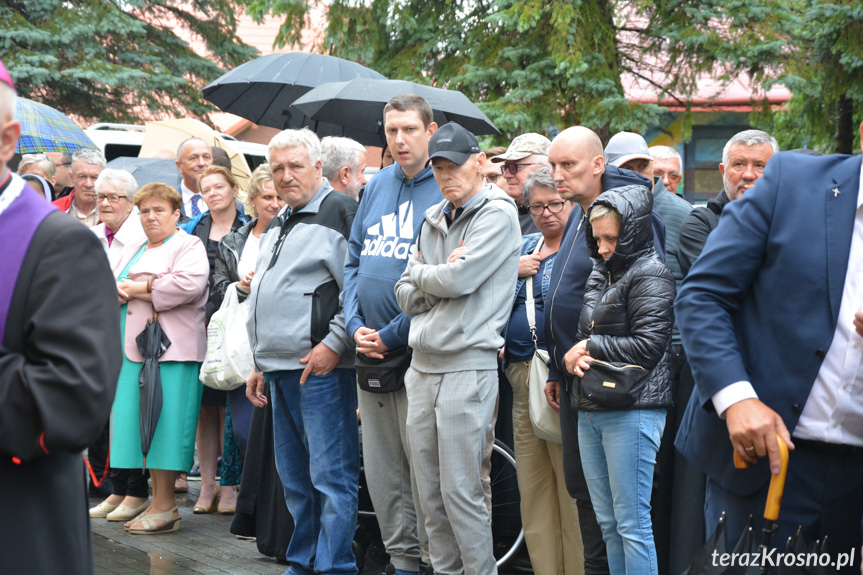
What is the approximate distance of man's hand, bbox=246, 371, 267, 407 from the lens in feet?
18.8

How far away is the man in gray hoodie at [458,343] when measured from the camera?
4566 mm

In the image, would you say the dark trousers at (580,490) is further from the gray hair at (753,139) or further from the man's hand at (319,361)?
the gray hair at (753,139)

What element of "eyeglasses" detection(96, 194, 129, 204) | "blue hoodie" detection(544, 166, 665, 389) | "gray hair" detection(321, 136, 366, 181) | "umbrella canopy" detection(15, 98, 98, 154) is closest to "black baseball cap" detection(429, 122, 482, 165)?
"blue hoodie" detection(544, 166, 665, 389)

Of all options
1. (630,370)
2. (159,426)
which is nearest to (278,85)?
(159,426)

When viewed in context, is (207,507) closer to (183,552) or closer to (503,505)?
(183,552)

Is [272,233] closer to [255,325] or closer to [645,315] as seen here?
[255,325]

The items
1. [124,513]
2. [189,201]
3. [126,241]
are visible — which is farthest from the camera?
[189,201]

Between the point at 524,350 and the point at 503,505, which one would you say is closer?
the point at 524,350

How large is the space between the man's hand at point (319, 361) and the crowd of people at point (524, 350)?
11 mm

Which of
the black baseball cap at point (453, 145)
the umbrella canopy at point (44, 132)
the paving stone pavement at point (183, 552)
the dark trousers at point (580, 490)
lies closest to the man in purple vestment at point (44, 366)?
the black baseball cap at point (453, 145)

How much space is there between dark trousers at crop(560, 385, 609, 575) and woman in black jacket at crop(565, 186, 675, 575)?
227mm

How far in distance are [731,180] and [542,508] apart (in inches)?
80.6

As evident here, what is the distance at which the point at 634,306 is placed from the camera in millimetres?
4188

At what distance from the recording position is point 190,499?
7629 millimetres
